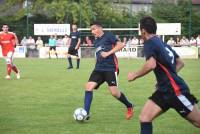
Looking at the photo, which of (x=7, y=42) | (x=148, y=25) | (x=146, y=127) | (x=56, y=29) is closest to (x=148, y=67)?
(x=148, y=25)

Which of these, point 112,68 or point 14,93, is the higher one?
point 112,68

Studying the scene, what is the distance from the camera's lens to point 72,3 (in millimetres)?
52688

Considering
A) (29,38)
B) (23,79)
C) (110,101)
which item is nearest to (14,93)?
(110,101)

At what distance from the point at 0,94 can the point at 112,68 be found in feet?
16.6

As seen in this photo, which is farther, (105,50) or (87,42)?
(87,42)

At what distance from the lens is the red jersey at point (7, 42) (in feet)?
66.5

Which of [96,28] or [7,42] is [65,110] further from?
[7,42]

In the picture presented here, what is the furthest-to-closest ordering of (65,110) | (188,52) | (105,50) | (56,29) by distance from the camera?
(56,29)
(188,52)
(65,110)
(105,50)

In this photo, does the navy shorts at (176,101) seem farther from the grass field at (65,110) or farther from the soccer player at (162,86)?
the grass field at (65,110)

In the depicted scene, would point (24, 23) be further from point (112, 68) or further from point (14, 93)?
point (112, 68)

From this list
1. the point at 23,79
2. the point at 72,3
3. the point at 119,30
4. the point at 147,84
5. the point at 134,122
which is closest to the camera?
the point at 134,122

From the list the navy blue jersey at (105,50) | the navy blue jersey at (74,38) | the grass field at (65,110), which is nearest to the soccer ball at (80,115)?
the grass field at (65,110)

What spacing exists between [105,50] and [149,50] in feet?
12.9

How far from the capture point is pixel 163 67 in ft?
23.7
